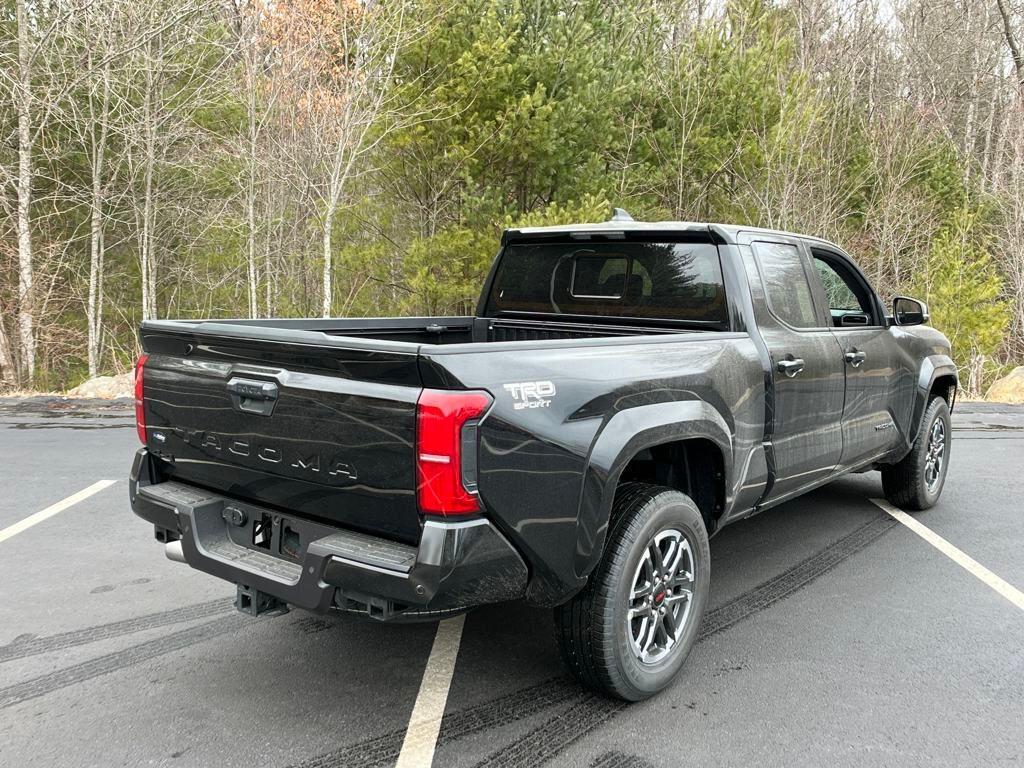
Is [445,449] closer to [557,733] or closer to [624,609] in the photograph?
[624,609]

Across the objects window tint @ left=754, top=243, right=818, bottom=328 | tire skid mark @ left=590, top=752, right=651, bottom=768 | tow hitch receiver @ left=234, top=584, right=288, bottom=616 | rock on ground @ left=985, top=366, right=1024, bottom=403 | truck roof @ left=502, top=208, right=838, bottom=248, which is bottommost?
tire skid mark @ left=590, top=752, right=651, bottom=768

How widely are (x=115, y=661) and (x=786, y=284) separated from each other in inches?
142

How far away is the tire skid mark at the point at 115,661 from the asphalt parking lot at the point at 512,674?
10 mm

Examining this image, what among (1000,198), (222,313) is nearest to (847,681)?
(222,313)

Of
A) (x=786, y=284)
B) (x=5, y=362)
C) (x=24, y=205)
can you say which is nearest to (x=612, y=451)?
(x=786, y=284)

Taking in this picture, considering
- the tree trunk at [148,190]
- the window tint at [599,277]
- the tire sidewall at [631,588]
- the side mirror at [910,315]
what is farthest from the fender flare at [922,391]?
the tree trunk at [148,190]

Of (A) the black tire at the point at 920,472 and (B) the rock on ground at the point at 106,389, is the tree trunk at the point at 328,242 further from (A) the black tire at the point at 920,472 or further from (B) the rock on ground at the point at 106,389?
(A) the black tire at the point at 920,472

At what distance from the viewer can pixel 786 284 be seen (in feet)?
13.9

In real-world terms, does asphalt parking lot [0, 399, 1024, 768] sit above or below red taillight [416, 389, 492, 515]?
below

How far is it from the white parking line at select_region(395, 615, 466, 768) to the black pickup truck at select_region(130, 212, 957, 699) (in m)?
0.52

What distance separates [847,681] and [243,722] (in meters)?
2.35

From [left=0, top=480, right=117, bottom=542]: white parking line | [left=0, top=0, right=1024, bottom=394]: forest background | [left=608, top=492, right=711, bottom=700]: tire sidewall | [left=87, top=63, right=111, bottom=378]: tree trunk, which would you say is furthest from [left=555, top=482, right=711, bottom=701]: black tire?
[left=87, top=63, right=111, bottom=378]: tree trunk

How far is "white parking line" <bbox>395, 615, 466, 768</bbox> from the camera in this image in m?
2.72

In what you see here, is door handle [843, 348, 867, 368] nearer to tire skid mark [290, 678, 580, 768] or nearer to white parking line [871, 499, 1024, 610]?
white parking line [871, 499, 1024, 610]
